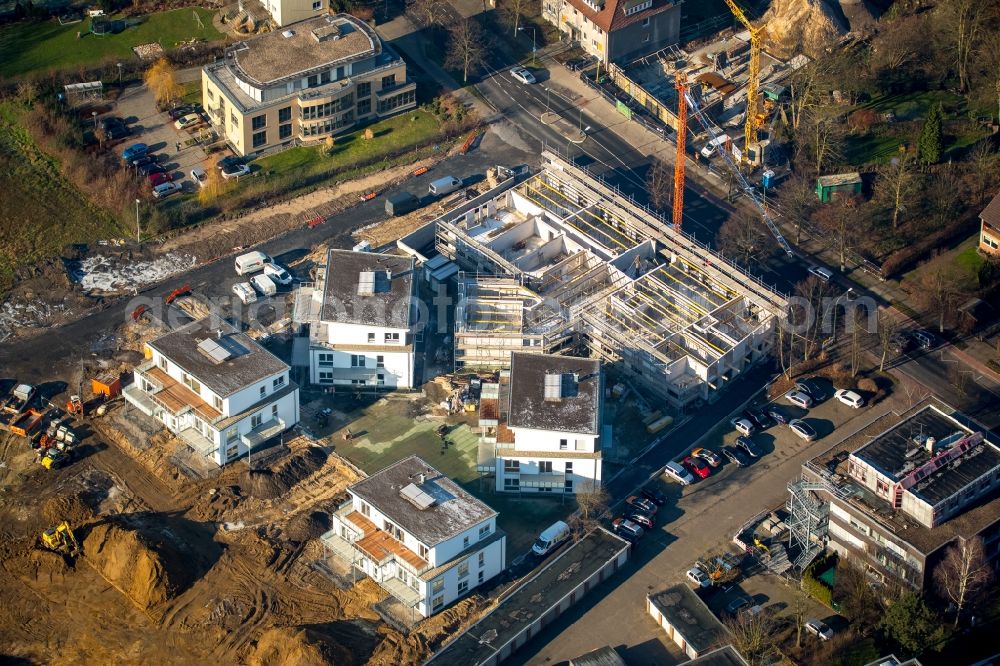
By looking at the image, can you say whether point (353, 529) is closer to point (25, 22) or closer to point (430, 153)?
point (430, 153)

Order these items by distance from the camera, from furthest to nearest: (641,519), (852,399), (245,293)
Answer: (245,293)
(852,399)
(641,519)

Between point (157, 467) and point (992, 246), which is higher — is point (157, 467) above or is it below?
below

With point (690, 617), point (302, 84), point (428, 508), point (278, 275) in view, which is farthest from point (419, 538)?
point (302, 84)

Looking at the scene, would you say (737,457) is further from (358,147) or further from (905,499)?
(358,147)

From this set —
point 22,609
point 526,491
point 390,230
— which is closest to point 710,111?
point 390,230

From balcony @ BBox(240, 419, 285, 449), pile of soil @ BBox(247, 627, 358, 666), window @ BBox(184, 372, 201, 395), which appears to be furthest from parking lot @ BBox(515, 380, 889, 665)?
window @ BBox(184, 372, 201, 395)

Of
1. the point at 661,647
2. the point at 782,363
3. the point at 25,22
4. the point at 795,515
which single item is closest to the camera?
the point at 661,647

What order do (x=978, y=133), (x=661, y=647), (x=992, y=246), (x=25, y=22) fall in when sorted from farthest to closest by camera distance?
(x=25, y=22), (x=978, y=133), (x=992, y=246), (x=661, y=647)
